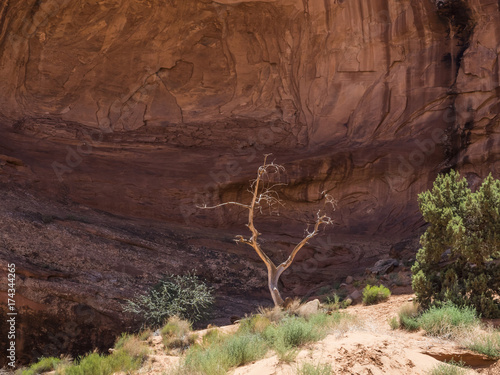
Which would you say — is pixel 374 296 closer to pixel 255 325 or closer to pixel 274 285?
pixel 274 285

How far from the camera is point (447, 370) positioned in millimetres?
5887

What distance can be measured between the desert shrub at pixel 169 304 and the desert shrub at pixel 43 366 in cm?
202

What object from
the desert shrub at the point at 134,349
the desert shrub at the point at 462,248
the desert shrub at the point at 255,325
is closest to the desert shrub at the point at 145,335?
the desert shrub at the point at 134,349

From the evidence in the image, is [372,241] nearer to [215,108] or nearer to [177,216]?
[177,216]

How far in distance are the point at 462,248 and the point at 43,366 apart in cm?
761

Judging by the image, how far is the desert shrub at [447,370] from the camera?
19.2 ft

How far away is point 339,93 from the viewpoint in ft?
69.9

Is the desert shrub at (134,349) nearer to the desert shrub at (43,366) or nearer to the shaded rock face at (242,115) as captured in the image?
the desert shrub at (43,366)

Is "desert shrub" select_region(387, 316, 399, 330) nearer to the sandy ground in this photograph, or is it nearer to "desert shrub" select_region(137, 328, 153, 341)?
the sandy ground

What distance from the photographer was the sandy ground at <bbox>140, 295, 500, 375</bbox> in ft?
19.0

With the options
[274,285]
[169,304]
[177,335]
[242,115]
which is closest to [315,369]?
[177,335]

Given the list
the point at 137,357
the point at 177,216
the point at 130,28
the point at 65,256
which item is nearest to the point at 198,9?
the point at 130,28

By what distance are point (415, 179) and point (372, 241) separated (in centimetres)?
315

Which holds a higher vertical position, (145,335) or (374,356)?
(374,356)
